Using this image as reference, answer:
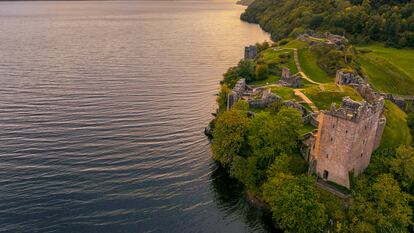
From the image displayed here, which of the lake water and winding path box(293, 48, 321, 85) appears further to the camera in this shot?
winding path box(293, 48, 321, 85)


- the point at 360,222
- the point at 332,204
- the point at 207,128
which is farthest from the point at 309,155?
the point at 207,128

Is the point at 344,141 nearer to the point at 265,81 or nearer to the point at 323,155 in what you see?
the point at 323,155

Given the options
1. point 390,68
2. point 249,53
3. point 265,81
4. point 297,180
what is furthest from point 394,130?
point 249,53

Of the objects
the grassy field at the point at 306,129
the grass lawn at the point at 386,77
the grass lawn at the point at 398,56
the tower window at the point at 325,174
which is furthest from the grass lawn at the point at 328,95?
the grass lawn at the point at 398,56

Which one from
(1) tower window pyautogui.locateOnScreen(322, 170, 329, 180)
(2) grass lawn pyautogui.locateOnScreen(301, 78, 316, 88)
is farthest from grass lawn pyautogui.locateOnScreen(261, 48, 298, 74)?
(1) tower window pyautogui.locateOnScreen(322, 170, 329, 180)

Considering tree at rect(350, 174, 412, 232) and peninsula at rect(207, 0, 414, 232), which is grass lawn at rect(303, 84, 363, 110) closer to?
peninsula at rect(207, 0, 414, 232)
